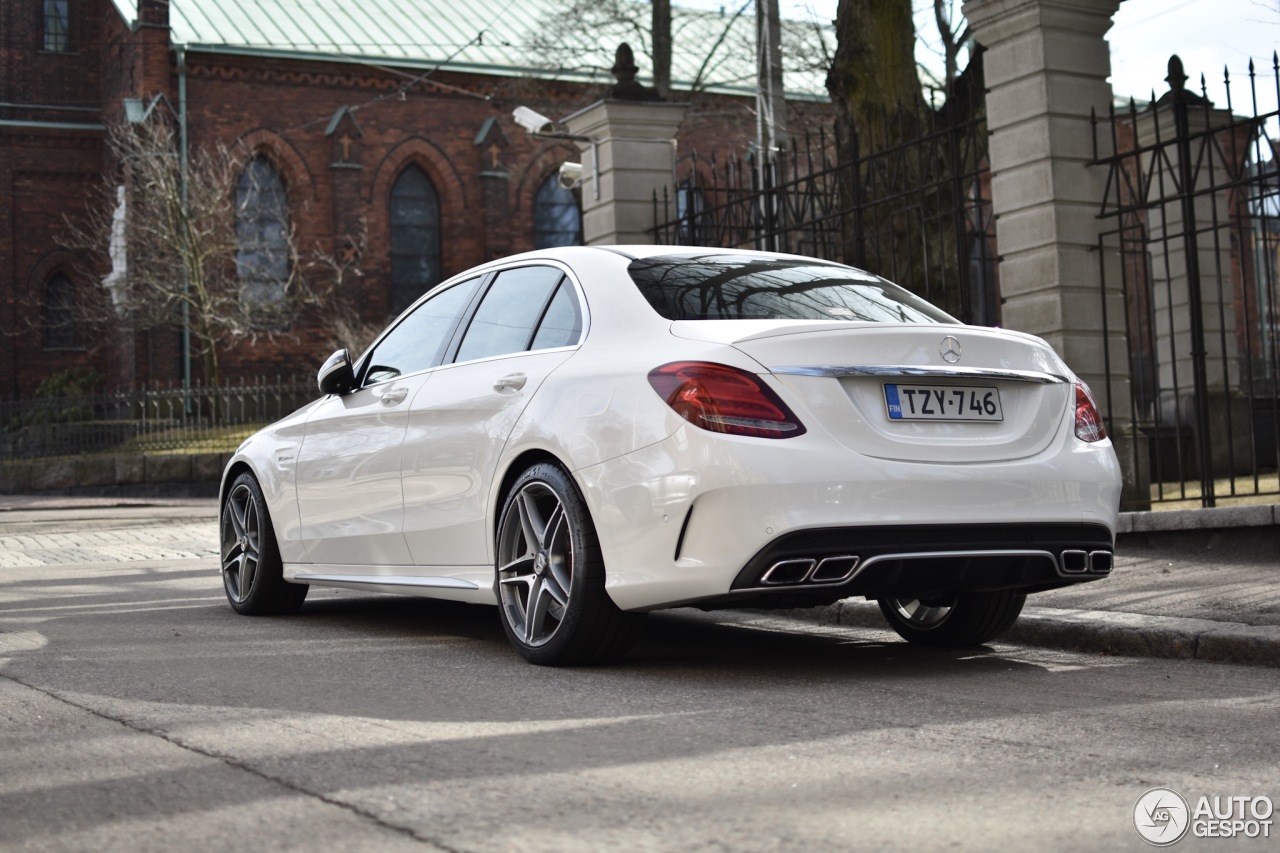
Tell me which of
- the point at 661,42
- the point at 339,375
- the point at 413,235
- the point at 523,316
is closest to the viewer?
the point at 523,316

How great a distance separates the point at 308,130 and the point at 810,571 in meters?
35.6

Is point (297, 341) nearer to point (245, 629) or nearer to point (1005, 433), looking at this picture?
point (245, 629)

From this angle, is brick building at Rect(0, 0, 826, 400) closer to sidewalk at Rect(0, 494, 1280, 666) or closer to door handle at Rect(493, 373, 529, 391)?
sidewalk at Rect(0, 494, 1280, 666)

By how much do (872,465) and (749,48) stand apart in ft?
108

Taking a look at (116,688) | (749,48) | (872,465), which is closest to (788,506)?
(872,465)

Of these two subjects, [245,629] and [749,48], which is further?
[749,48]

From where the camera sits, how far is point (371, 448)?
6.87m

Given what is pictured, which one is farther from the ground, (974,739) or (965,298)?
(965,298)

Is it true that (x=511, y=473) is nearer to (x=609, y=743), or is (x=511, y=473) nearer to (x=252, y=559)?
(x=609, y=743)

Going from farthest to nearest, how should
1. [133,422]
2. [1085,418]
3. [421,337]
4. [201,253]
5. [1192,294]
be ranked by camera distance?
[201,253], [133,422], [1192,294], [421,337], [1085,418]

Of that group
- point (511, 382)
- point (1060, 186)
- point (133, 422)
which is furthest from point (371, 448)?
point (133, 422)

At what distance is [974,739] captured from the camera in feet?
13.8

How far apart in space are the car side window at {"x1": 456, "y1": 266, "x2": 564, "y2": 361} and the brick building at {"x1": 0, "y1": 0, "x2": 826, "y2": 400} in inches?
1232

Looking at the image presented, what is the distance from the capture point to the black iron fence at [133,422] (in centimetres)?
2719
